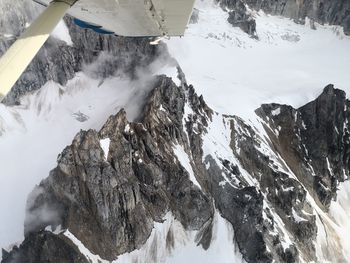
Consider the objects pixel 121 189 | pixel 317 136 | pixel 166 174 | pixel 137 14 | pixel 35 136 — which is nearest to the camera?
pixel 137 14

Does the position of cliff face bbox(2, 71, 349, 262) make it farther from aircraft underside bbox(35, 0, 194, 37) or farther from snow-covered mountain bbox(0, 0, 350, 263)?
aircraft underside bbox(35, 0, 194, 37)

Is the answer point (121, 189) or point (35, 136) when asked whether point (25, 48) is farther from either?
point (35, 136)

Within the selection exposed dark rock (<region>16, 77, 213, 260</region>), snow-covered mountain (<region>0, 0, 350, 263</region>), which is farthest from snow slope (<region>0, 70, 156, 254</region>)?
exposed dark rock (<region>16, 77, 213, 260</region>)

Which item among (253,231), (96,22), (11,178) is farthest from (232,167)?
(96,22)

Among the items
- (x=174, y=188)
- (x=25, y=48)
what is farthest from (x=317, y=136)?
(x=25, y=48)

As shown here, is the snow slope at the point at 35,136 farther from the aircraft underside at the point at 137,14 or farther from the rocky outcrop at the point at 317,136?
the aircraft underside at the point at 137,14
